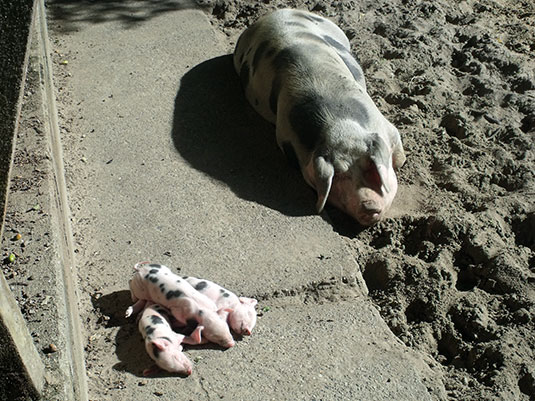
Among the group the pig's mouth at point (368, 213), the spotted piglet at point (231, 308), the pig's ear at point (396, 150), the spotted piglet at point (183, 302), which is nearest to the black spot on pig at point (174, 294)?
the spotted piglet at point (183, 302)

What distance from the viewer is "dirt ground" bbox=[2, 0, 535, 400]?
144 inches

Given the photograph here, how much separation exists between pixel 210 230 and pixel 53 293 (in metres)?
1.40

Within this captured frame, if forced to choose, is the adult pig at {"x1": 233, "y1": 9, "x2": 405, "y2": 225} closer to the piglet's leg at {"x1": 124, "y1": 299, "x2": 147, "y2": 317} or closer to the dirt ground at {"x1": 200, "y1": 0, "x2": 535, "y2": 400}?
→ the dirt ground at {"x1": 200, "y1": 0, "x2": 535, "y2": 400}

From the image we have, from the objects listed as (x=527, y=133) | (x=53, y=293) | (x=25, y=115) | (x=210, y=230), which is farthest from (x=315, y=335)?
(x=527, y=133)

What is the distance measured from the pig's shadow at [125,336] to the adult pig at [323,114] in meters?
1.37

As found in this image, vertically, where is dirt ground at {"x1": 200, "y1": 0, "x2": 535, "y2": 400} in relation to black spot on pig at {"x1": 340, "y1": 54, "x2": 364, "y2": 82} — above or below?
below

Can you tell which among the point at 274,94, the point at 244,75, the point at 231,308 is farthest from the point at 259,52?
the point at 231,308

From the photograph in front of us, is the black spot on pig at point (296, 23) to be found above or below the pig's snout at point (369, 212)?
above

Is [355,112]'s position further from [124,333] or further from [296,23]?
[124,333]

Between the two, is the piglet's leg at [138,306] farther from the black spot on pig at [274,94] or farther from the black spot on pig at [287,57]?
the black spot on pig at [287,57]

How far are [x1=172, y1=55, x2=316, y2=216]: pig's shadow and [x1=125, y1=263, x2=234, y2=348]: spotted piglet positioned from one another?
1.20 metres

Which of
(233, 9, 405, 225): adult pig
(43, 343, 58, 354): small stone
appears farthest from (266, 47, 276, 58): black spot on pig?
(43, 343, 58, 354): small stone

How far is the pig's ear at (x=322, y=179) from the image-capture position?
465 cm

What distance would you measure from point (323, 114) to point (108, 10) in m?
3.05
